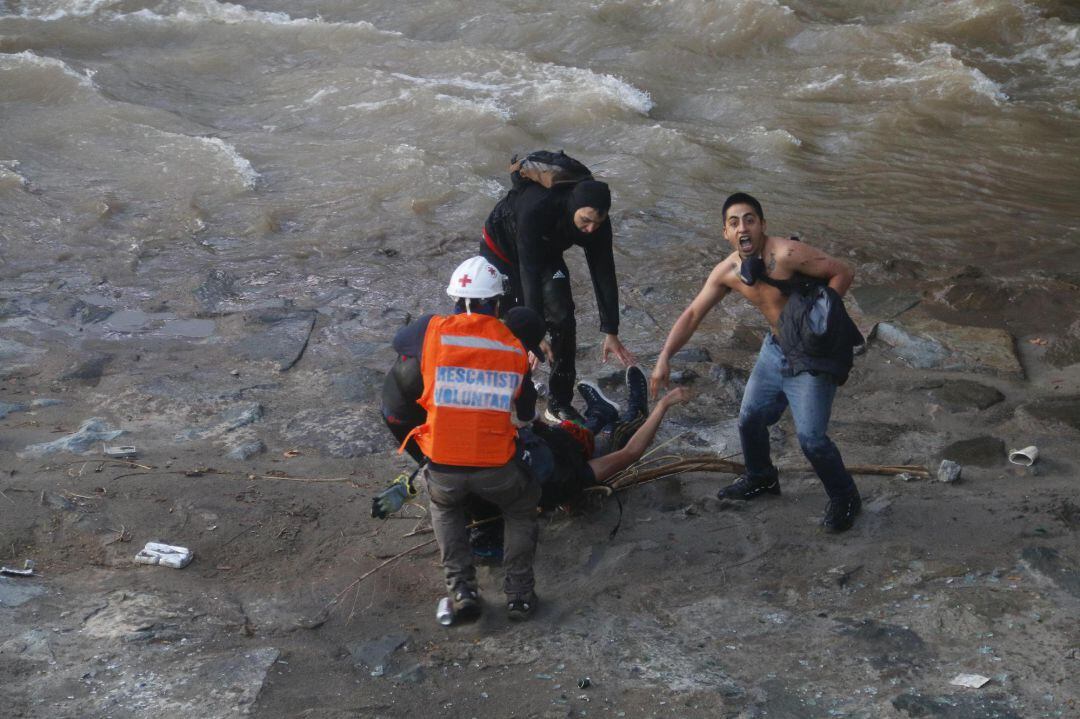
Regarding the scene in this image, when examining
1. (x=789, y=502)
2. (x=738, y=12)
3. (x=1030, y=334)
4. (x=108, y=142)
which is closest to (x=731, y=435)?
(x=789, y=502)

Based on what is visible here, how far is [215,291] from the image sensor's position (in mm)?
8391

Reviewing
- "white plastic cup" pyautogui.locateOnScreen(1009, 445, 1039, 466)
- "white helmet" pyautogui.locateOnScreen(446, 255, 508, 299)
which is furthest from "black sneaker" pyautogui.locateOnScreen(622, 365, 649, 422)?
"white plastic cup" pyautogui.locateOnScreen(1009, 445, 1039, 466)

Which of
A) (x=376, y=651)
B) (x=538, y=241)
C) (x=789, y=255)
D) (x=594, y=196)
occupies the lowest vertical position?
(x=376, y=651)

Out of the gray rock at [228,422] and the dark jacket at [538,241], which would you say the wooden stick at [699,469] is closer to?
the dark jacket at [538,241]

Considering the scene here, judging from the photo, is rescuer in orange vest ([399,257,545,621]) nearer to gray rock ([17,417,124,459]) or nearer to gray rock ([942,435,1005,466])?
gray rock ([17,417,124,459])

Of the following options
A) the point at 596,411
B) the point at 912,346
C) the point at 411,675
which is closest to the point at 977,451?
the point at 912,346

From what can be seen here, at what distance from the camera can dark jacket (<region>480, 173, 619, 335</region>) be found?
548cm

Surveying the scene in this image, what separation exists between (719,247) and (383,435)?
402 centimetres

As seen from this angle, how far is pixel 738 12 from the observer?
1589 cm

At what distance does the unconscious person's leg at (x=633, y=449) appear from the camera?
521cm

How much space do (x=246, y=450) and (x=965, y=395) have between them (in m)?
4.09

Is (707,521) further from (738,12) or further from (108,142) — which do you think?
(738,12)

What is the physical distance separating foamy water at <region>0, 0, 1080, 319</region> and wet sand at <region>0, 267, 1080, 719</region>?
6.01 feet

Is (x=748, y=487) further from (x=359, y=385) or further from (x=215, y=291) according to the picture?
(x=215, y=291)
